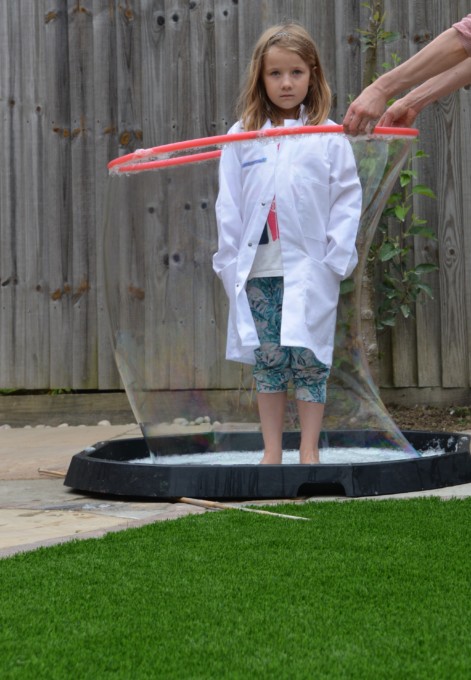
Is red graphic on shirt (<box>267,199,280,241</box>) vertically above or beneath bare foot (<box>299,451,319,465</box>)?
above

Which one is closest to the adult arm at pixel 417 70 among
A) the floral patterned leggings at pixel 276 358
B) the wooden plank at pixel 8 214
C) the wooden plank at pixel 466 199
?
the floral patterned leggings at pixel 276 358

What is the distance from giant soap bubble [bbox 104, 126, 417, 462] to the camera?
3.12m

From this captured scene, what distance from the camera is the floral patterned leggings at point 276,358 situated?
310cm

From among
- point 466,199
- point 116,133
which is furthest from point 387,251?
point 116,133

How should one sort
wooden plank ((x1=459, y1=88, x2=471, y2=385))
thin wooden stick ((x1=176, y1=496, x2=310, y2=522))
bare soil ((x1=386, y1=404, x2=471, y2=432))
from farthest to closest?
wooden plank ((x1=459, y1=88, x2=471, y2=385)) → bare soil ((x1=386, y1=404, x2=471, y2=432)) → thin wooden stick ((x1=176, y1=496, x2=310, y2=522))

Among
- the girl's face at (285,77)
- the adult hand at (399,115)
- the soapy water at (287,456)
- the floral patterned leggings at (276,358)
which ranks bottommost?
the soapy water at (287,456)

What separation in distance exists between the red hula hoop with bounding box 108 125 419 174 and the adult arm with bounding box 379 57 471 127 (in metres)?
0.03

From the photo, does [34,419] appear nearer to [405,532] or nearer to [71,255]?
[71,255]

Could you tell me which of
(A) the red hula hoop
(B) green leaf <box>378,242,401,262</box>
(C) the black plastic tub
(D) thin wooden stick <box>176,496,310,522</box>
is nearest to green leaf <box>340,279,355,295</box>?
(A) the red hula hoop

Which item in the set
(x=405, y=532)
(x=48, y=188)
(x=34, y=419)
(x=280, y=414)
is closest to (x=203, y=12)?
(x=48, y=188)

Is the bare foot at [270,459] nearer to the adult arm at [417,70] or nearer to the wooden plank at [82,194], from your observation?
the adult arm at [417,70]

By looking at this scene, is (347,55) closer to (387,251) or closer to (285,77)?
(387,251)

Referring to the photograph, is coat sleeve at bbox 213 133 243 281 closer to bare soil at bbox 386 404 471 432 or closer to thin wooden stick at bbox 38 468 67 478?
thin wooden stick at bbox 38 468 67 478

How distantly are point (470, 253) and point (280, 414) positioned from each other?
1.73m
